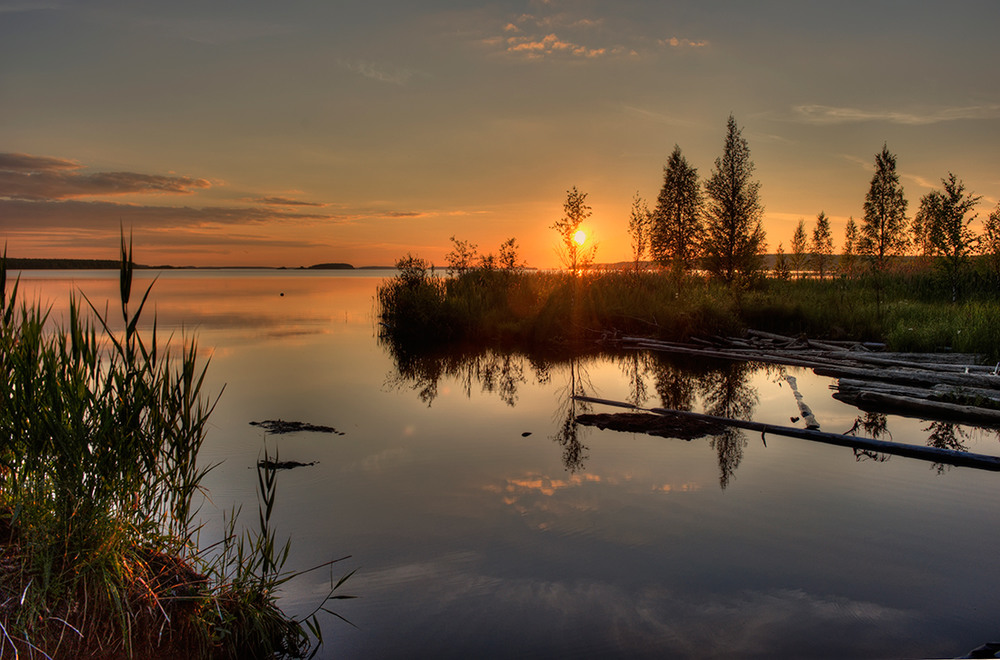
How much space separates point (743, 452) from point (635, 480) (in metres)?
2.23

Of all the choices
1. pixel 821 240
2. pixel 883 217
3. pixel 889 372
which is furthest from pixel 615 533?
pixel 821 240

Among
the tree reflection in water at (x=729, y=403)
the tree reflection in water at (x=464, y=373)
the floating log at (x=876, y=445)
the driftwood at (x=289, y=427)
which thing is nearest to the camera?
the floating log at (x=876, y=445)

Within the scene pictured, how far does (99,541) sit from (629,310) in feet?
65.4

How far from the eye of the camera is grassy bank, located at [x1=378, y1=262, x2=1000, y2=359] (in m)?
19.1

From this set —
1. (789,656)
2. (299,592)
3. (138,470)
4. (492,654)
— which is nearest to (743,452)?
(789,656)

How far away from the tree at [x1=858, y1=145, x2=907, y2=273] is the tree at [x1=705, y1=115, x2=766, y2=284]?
18910 millimetres

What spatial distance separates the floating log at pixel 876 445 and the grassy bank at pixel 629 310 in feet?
29.2

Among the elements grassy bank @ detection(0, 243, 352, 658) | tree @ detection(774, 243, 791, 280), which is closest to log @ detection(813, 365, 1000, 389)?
grassy bank @ detection(0, 243, 352, 658)

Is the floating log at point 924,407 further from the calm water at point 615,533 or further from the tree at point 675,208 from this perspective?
the tree at point 675,208

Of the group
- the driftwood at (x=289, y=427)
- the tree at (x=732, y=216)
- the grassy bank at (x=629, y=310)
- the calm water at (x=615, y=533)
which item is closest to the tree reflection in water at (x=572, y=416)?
the calm water at (x=615, y=533)

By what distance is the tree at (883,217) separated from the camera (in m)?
42.0

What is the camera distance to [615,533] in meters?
6.06

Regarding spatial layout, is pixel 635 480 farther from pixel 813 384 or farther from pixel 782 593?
pixel 813 384

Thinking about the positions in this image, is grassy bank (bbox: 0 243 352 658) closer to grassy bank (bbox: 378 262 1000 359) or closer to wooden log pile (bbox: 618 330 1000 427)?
wooden log pile (bbox: 618 330 1000 427)
